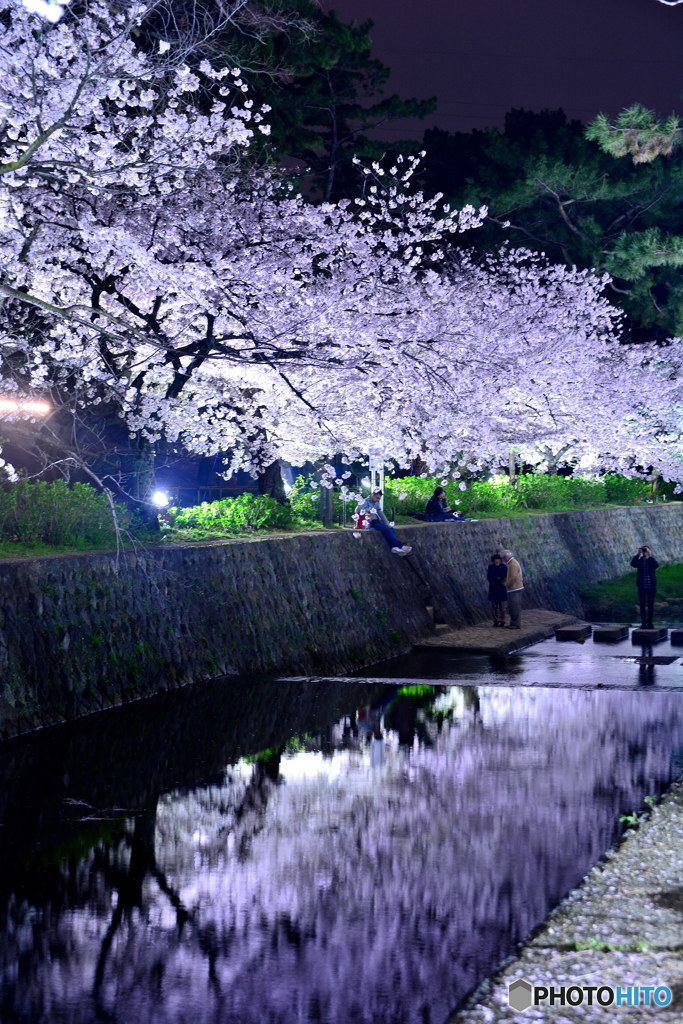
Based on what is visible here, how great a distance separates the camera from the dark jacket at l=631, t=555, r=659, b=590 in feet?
90.0

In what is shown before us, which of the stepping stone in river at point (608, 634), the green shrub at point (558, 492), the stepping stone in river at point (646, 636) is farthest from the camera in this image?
the green shrub at point (558, 492)

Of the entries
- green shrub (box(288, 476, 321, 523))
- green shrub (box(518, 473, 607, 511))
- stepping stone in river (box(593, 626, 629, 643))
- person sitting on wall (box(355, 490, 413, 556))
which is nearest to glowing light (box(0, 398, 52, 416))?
person sitting on wall (box(355, 490, 413, 556))

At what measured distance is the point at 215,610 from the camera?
752 inches

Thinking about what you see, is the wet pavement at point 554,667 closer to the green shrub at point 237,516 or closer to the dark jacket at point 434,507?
the green shrub at point 237,516

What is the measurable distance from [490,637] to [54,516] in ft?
32.8

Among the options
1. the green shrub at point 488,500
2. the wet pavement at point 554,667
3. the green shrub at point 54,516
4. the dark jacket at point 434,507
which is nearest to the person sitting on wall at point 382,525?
the wet pavement at point 554,667

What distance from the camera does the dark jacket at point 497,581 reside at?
2623 cm

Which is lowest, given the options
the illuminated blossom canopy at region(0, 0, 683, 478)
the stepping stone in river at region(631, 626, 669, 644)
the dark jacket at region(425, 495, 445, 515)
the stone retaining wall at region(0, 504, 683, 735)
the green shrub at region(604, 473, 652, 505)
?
the stepping stone in river at region(631, 626, 669, 644)

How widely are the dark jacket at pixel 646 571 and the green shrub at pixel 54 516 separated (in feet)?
42.9

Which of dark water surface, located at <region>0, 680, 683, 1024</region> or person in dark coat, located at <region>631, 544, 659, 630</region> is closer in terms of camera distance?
dark water surface, located at <region>0, 680, 683, 1024</region>

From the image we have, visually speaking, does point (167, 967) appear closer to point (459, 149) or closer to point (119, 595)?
point (119, 595)

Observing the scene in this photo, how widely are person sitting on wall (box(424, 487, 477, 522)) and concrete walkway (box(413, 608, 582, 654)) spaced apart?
10.8 feet

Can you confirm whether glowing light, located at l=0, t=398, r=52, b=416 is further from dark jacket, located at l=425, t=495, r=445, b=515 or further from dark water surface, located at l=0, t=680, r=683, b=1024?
dark jacket, located at l=425, t=495, r=445, b=515

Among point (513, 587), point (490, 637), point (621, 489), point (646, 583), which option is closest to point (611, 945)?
point (490, 637)
